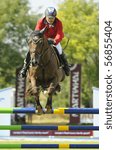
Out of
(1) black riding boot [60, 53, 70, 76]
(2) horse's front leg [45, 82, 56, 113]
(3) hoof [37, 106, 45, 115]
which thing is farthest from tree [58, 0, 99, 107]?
(3) hoof [37, 106, 45, 115]

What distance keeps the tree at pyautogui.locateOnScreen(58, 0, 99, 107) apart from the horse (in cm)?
3117

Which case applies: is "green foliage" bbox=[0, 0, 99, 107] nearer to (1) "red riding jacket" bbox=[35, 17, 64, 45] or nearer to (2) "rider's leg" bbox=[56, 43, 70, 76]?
(2) "rider's leg" bbox=[56, 43, 70, 76]

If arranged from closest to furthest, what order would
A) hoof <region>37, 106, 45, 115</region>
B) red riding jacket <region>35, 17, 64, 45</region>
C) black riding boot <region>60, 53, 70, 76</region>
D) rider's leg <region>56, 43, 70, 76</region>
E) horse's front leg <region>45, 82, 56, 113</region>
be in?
hoof <region>37, 106, 45, 115</region> → horse's front leg <region>45, 82, 56, 113</region> → red riding jacket <region>35, 17, 64, 45</region> → rider's leg <region>56, 43, 70, 76</region> → black riding boot <region>60, 53, 70, 76</region>

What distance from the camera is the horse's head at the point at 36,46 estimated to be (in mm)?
9523

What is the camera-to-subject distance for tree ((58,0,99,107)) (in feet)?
138

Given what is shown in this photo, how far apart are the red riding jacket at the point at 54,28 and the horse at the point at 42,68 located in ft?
0.77

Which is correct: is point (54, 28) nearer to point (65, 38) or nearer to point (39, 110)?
point (39, 110)

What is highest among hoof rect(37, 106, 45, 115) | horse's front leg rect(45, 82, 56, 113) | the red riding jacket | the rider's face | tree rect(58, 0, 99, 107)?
tree rect(58, 0, 99, 107)

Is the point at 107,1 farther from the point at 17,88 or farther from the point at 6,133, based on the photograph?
the point at 17,88

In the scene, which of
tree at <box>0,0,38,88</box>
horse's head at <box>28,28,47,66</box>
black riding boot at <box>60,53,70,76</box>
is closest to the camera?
horse's head at <box>28,28,47,66</box>

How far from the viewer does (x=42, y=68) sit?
33.1 ft

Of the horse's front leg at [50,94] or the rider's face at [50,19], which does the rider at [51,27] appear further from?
the horse's front leg at [50,94]

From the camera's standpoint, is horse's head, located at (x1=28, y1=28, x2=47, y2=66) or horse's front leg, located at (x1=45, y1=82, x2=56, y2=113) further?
horse's front leg, located at (x1=45, y1=82, x2=56, y2=113)

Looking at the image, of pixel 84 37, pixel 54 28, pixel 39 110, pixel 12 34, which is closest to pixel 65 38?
pixel 84 37
